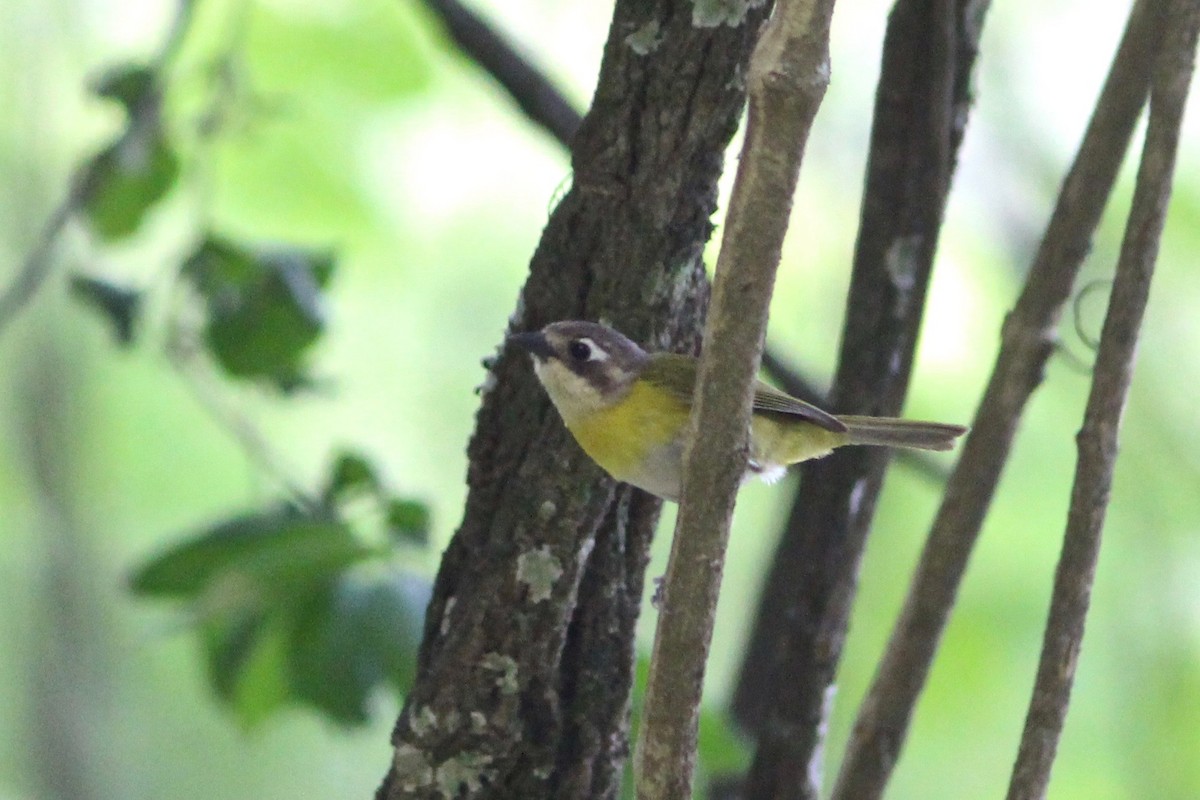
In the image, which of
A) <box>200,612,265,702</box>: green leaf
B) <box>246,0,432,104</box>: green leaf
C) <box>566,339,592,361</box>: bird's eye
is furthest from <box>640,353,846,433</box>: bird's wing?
<box>246,0,432,104</box>: green leaf

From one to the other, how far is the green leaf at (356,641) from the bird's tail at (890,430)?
1.27m

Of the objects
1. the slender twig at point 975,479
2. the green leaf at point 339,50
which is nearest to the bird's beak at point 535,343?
the slender twig at point 975,479

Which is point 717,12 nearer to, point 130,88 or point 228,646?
point 228,646

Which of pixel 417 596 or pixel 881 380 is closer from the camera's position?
pixel 417 596

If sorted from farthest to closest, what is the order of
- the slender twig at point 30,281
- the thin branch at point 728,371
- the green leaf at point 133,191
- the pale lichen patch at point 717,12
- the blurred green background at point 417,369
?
the blurred green background at point 417,369 → the green leaf at point 133,191 → the slender twig at point 30,281 → the pale lichen patch at point 717,12 → the thin branch at point 728,371

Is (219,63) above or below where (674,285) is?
above

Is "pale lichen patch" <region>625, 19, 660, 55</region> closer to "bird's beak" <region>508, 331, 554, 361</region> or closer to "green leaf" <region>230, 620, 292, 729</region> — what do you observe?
"bird's beak" <region>508, 331, 554, 361</region>

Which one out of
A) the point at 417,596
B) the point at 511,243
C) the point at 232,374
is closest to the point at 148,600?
the point at 232,374

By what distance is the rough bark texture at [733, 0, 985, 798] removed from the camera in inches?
146

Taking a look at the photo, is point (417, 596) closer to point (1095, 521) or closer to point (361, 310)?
point (1095, 521)

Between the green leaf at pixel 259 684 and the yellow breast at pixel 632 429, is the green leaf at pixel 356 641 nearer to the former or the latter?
the green leaf at pixel 259 684

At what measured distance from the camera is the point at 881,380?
3.85 metres

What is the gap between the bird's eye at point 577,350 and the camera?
9.50 feet

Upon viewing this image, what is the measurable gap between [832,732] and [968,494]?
14.7ft
